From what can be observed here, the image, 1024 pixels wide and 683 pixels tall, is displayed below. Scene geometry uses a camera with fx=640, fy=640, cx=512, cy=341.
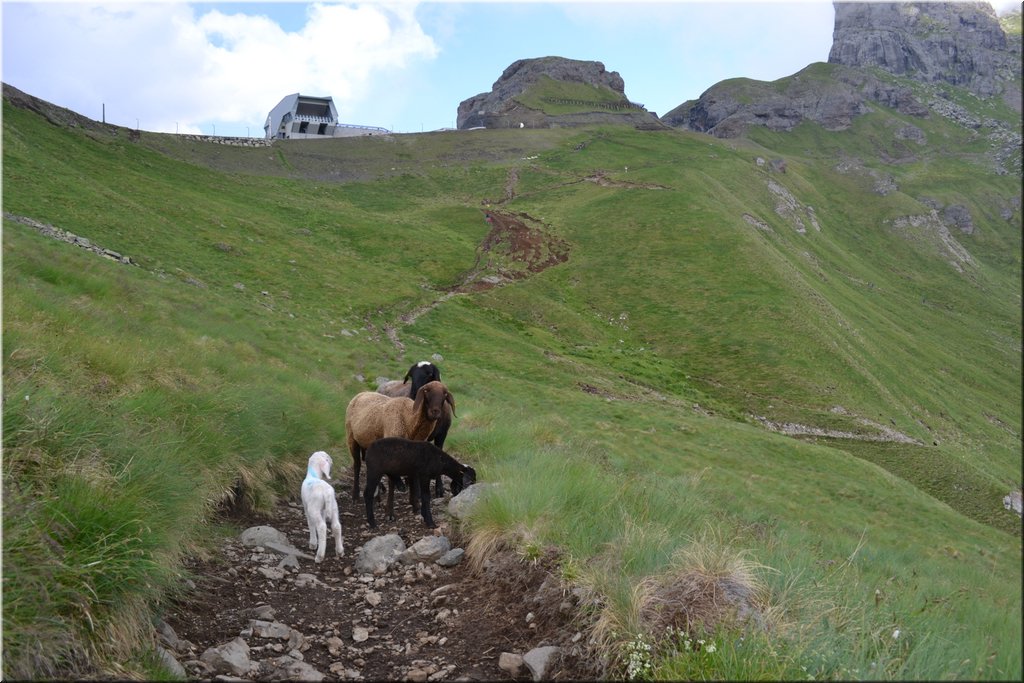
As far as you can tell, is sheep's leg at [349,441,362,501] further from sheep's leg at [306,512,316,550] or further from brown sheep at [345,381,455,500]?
sheep's leg at [306,512,316,550]

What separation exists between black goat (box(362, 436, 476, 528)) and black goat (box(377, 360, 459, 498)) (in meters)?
0.68

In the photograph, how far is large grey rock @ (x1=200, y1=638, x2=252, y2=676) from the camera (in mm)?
5312

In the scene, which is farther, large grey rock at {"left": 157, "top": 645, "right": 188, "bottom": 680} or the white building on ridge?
the white building on ridge

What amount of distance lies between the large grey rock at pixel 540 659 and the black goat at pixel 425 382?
16.3 feet

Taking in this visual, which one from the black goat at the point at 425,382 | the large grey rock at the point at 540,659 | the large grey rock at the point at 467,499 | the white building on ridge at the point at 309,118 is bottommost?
the large grey rock at the point at 540,659

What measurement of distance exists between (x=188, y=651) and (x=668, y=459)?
2188cm

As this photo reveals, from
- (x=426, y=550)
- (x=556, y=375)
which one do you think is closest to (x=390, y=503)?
(x=426, y=550)

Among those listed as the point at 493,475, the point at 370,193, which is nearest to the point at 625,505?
the point at 493,475

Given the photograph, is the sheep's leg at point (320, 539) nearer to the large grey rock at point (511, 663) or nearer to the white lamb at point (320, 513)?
the white lamb at point (320, 513)

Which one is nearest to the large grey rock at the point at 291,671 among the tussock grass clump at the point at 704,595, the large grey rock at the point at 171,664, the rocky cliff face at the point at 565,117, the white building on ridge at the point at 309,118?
the large grey rock at the point at 171,664

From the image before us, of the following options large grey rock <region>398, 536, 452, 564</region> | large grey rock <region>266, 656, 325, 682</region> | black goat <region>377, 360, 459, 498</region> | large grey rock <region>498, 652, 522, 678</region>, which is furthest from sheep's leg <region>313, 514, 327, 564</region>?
large grey rock <region>498, 652, 522, 678</region>

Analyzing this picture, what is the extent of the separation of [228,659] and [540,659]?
8.62ft

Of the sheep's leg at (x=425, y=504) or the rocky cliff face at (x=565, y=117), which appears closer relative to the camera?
the sheep's leg at (x=425, y=504)

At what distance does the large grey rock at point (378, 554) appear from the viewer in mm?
7941
